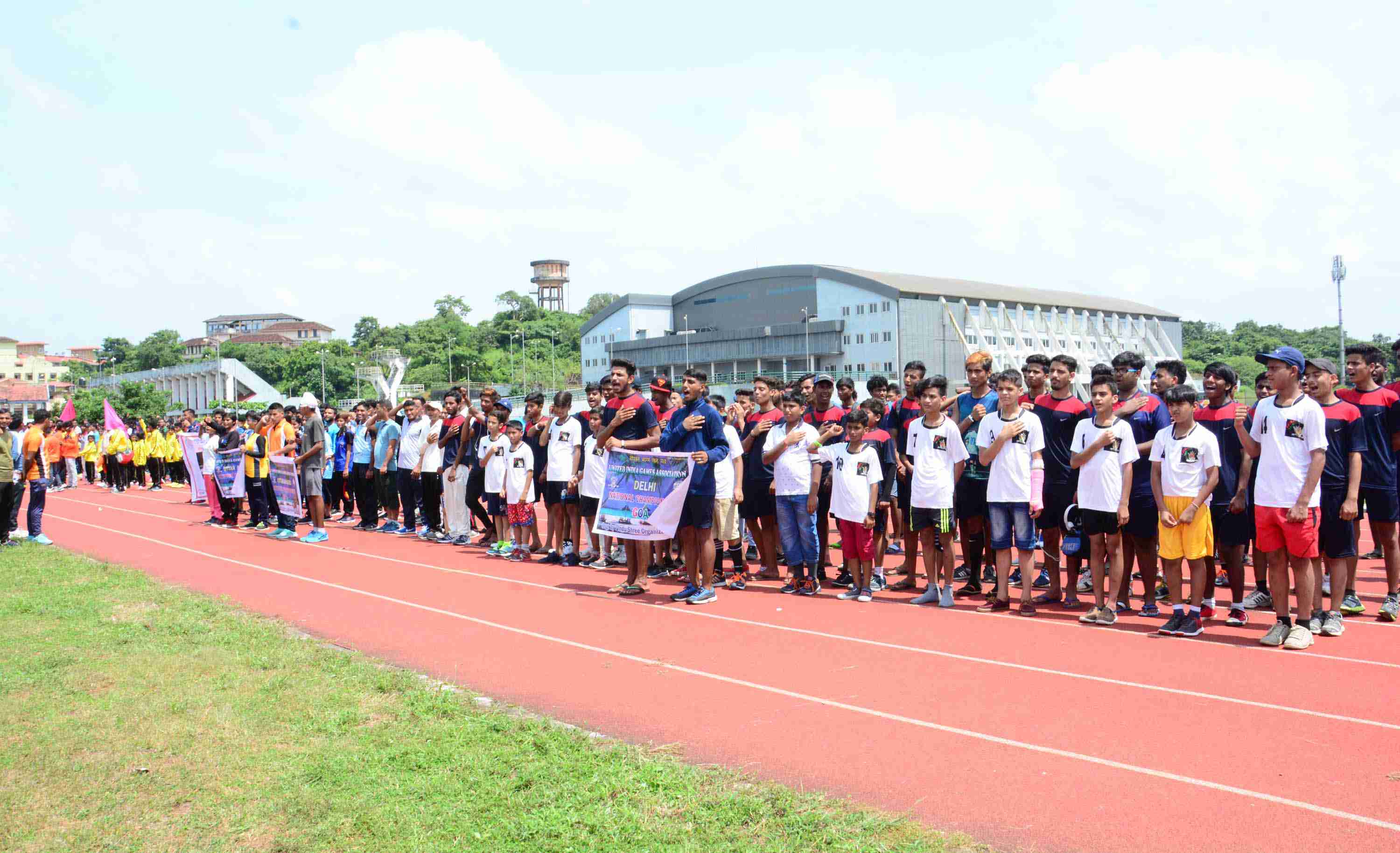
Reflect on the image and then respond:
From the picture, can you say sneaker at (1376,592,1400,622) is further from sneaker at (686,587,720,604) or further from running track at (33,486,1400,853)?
sneaker at (686,587,720,604)

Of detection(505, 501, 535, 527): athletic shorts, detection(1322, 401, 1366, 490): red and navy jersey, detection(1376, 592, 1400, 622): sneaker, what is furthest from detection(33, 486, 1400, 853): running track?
detection(505, 501, 535, 527): athletic shorts

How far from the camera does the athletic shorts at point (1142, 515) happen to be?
7859mm

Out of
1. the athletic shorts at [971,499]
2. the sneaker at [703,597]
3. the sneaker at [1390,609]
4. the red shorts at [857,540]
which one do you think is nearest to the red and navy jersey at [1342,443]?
the sneaker at [1390,609]

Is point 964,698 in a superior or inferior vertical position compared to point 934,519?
inferior

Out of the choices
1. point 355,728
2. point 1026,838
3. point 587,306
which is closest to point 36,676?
point 355,728

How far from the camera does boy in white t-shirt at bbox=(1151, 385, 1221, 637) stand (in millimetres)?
7371

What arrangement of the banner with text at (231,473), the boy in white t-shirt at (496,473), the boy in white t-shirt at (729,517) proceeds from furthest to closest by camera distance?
1. the banner with text at (231,473)
2. the boy in white t-shirt at (496,473)
3. the boy in white t-shirt at (729,517)

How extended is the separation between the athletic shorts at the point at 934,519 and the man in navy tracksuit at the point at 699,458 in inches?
70.0

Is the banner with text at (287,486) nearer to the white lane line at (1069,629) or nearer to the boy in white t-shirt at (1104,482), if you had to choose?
the white lane line at (1069,629)

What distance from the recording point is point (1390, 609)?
7.94m

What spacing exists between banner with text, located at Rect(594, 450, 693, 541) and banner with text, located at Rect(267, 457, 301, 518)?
6625mm

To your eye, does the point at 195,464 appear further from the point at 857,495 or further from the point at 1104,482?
the point at 1104,482

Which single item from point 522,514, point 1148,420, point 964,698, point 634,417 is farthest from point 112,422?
point 964,698

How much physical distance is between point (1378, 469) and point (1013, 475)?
2.86 metres
